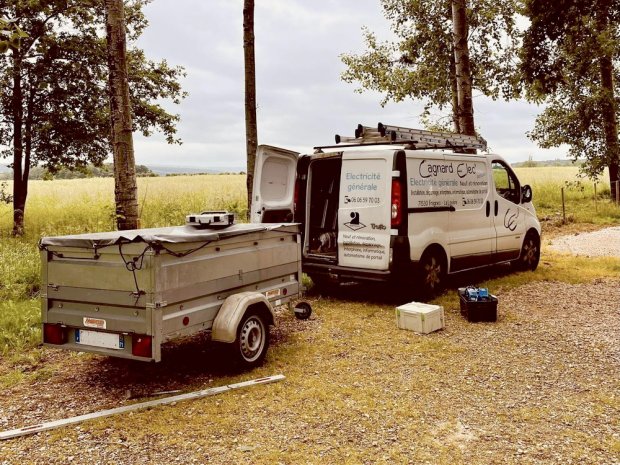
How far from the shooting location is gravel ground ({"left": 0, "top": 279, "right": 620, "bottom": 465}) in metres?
3.69

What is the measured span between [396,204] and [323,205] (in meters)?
1.77

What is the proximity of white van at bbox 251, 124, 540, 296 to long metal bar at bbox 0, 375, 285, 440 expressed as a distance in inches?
114

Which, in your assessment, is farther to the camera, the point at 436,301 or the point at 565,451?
the point at 436,301

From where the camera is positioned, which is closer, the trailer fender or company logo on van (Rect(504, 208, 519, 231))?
the trailer fender

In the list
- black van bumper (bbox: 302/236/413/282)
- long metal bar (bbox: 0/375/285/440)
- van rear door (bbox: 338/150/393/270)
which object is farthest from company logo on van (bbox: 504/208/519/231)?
long metal bar (bbox: 0/375/285/440)

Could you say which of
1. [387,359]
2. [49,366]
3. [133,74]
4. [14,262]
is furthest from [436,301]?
[133,74]

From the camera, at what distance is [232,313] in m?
4.94

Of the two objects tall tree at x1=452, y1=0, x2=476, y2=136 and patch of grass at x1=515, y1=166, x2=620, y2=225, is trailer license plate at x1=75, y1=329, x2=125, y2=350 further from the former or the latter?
patch of grass at x1=515, y1=166, x2=620, y2=225

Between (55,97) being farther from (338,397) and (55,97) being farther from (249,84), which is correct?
(338,397)

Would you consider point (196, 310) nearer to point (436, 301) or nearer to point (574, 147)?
point (436, 301)

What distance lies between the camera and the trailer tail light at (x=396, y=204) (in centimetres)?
709

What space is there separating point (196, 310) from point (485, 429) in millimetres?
2576

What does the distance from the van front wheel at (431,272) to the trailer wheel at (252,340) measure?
2985 millimetres

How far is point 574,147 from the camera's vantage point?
22.3m
